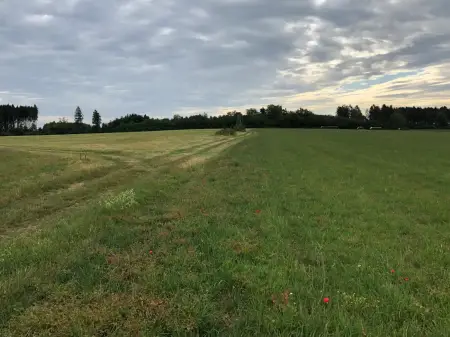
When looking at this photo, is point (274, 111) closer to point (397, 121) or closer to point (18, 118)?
point (397, 121)

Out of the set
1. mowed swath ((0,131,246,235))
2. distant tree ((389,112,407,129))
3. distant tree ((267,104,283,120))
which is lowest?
mowed swath ((0,131,246,235))

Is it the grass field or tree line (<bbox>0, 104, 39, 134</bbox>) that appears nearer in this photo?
the grass field

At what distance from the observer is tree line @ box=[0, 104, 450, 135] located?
135875mm

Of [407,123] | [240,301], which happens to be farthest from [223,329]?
[407,123]

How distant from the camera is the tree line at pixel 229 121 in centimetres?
13588

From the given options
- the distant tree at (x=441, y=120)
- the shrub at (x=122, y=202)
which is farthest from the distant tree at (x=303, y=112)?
the shrub at (x=122, y=202)

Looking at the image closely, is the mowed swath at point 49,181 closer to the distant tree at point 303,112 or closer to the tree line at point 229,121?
the tree line at point 229,121

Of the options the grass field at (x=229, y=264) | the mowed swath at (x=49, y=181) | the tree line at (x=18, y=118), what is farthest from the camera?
the tree line at (x=18, y=118)

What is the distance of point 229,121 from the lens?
485 ft

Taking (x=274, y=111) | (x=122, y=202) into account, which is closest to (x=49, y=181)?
(x=122, y=202)

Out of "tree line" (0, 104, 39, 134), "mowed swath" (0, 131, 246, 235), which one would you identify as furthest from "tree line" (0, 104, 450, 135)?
"mowed swath" (0, 131, 246, 235)

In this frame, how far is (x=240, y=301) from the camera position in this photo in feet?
18.3

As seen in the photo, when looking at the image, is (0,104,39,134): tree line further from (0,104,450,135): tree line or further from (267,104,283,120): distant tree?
(267,104,283,120): distant tree

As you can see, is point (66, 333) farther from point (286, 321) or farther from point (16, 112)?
point (16, 112)
